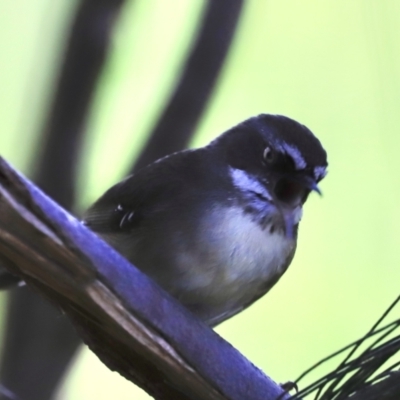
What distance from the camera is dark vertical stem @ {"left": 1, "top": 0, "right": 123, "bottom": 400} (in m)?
1.86

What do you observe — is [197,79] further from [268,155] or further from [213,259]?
[213,259]

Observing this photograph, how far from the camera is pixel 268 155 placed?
145 cm

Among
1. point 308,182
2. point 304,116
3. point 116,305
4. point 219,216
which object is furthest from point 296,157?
point 304,116

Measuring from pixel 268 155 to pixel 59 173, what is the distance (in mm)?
730

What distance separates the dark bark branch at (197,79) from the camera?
192 centimetres

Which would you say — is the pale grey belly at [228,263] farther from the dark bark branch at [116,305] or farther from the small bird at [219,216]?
the dark bark branch at [116,305]

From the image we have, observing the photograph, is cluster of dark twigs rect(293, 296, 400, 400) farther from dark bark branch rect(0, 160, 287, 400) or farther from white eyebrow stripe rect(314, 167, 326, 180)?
white eyebrow stripe rect(314, 167, 326, 180)

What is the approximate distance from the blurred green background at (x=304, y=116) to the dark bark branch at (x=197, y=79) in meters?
0.33

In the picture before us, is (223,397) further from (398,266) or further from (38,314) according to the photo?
(398,266)

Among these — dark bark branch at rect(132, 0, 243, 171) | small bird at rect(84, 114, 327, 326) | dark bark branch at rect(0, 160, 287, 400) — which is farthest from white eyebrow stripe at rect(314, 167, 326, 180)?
dark bark branch at rect(132, 0, 243, 171)

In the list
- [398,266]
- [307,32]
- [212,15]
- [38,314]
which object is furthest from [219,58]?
[398,266]

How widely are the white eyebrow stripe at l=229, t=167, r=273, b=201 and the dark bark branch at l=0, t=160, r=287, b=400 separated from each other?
16.8 inches

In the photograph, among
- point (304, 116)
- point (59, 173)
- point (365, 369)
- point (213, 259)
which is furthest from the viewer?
point (304, 116)

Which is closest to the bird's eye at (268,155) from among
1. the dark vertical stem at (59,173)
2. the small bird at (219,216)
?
the small bird at (219,216)
